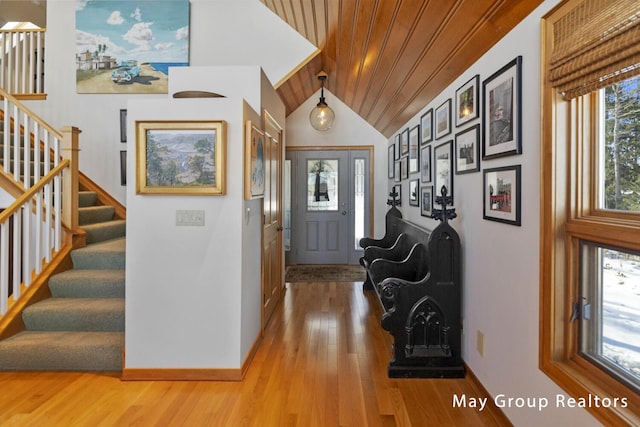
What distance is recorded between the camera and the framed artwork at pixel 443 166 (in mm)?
2920

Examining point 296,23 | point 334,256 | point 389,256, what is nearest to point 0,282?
point 389,256

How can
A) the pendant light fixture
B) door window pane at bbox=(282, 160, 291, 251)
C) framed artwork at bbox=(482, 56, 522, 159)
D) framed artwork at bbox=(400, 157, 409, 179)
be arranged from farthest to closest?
door window pane at bbox=(282, 160, 291, 251) → the pendant light fixture → framed artwork at bbox=(400, 157, 409, 179) → framed artwork at bbox=(482, 56, 522, 159)

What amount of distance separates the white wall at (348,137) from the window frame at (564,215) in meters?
4.68

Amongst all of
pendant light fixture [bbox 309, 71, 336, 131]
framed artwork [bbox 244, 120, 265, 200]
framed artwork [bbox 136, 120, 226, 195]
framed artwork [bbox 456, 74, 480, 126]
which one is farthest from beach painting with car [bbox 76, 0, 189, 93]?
framed artwork [bbox 456, 74, 480, 126]

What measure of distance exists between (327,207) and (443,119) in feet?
11.6

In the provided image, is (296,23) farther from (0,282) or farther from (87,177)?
(0,282)

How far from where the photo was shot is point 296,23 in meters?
4.25

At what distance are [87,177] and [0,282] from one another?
97.5 inches

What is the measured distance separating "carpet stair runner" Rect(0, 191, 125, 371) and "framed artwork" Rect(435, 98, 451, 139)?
291cm

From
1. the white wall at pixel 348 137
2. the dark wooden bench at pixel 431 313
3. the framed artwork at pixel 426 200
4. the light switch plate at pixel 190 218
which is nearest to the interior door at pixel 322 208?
the white wall at pixel 348 137

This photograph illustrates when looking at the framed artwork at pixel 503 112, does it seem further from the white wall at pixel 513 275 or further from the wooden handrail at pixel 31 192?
the wooden handrail at pixel 31 192

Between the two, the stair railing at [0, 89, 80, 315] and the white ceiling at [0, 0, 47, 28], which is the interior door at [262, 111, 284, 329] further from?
the white ceiling at [0, 0, 47, 28]

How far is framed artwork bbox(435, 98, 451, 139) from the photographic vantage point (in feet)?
9.68

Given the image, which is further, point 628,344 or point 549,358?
point 549,358
